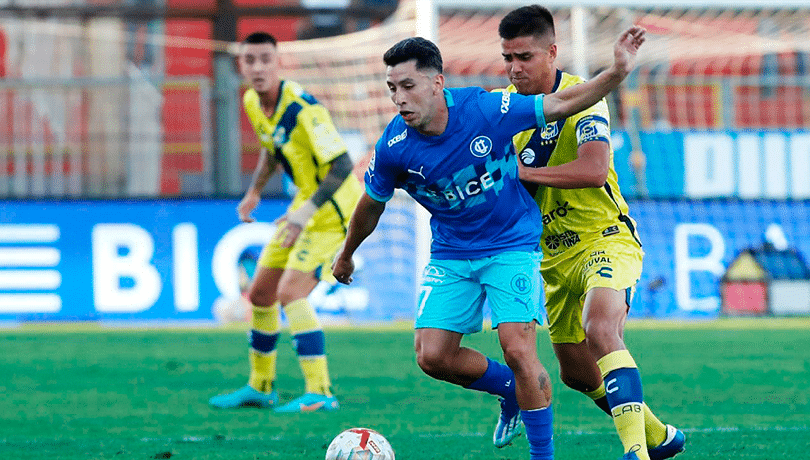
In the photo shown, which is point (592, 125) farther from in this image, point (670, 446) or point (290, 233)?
point (290, 233)

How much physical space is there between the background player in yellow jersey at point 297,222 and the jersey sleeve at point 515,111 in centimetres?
264

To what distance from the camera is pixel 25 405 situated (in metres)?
7.90

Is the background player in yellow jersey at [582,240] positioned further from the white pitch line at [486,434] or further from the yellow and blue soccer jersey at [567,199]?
the white pitch line at [486,434]

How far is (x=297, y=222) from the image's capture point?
24.2ft

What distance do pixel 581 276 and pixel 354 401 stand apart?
2.95 m

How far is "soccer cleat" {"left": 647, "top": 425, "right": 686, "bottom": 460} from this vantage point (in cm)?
532

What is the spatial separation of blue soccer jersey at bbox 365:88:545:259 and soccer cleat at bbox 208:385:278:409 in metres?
2.91

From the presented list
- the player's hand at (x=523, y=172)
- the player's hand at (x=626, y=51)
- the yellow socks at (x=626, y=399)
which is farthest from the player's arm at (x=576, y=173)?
the yellow socks at (x=626, y=399)

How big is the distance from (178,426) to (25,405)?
1.55 meters

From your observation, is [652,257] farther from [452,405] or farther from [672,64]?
[452,405]

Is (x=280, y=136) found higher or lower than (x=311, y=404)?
higher

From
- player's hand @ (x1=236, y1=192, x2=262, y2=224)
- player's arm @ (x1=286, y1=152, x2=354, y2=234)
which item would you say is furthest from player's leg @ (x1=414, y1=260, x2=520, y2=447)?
player's hand @ (x1=236, y1=192, x2=262, y2=224)

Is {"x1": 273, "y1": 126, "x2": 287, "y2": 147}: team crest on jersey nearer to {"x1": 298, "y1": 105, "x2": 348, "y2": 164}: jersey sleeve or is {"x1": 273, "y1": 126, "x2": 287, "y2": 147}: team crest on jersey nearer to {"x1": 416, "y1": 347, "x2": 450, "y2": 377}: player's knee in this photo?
{"x1": 298, "y1": 105, "x2": 348, "y2": 164}: jersey sleeve

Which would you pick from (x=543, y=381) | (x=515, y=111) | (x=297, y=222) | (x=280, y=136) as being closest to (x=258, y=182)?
(x=280, y=136)
